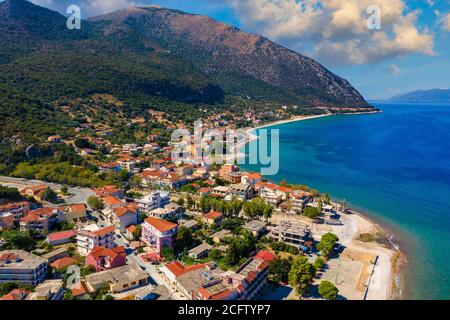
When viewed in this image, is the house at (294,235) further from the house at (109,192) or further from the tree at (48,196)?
the tree at (48,196)

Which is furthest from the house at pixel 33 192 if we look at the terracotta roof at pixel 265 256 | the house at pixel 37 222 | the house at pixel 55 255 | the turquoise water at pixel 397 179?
the turquoise water at pixel 397 179

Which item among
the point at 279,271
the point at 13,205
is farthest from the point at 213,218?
the point at 13,205

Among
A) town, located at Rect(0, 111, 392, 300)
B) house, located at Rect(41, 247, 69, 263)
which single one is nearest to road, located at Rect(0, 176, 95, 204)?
town, located at Rect(0, 111, 392, 300)

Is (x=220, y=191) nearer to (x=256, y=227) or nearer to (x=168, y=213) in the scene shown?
(x=168, y=213)

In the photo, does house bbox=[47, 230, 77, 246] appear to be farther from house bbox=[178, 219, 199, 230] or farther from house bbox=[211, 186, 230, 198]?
house bbox=[211, 186, 230, 198]

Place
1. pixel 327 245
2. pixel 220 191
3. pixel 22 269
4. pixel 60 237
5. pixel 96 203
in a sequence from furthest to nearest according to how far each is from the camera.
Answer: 1. pixel 220 191
2. pixel 96 203
3. pixel 60 237
4. pixel 327 245
5. pixel 22 269

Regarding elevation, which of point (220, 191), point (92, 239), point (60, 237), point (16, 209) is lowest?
point (60, 237)

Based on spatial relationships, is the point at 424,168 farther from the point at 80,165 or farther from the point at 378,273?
the point at 80,165
